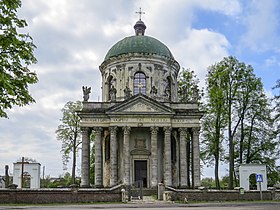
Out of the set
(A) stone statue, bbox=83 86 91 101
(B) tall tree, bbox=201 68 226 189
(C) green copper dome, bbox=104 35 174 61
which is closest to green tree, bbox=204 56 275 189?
(B) tall tree, bbox=201 68 226 189

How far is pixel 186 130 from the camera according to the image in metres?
38.9

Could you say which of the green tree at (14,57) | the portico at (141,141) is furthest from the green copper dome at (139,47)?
the green tree at (14,57)

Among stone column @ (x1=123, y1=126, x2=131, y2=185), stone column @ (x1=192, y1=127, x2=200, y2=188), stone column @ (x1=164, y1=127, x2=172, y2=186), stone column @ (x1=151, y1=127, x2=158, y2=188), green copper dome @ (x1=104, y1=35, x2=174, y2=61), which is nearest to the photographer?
stone column @ (x1=123, y1=126, x2=131, y2=185)

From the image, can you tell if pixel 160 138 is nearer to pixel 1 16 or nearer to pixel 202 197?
pixel 202 197

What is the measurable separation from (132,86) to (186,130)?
822 centimetres

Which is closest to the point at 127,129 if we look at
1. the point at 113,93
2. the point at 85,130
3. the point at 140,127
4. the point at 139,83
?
the point at 140,127

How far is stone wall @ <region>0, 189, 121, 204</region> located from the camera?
27859mm

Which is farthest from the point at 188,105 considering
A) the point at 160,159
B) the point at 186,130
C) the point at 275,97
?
the point at 275,97

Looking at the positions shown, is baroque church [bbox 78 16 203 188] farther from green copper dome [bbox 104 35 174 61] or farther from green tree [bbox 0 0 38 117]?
green tree [bbox 0 0 38 117]

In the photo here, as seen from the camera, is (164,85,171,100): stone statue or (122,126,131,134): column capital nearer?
(122,126,131,134): column capital

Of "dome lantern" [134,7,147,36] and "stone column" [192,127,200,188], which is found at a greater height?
"dome lantern" [134,7,147,36]

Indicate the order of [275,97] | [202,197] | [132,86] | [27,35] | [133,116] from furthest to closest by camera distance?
[132,86] → [133,116] → [275,97] → [202,197] → [27,35]

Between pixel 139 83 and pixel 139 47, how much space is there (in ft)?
13.3

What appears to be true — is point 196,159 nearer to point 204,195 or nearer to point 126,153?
point 126,153
